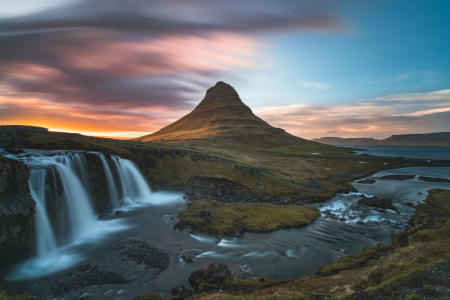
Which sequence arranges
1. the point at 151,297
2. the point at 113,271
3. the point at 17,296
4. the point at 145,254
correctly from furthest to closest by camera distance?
the point at 145,254 → the point at 113,271 → the point at 151,297 → the point at 17,296

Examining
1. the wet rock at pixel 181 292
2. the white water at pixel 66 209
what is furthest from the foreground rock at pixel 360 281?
the white water at pixel 66 209

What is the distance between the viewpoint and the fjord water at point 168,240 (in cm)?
1933

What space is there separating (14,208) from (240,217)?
2558cm

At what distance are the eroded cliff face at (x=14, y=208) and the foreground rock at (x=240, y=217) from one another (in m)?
16.4

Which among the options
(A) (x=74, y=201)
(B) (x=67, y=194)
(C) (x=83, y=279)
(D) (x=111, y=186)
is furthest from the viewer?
(D) (x=111, y=186)

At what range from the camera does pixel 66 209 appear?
29531 millimetres

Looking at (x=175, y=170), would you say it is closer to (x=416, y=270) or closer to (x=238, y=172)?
(x=238, y=172)

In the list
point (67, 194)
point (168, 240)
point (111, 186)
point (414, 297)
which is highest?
point (67, 194)

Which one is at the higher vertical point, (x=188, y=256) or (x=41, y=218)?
(x=41, y=218)

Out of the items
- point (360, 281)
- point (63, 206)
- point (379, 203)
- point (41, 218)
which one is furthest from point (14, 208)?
point (379, 203)

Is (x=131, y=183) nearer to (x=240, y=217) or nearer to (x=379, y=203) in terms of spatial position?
(x=240, y=217)

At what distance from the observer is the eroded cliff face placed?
1991cm

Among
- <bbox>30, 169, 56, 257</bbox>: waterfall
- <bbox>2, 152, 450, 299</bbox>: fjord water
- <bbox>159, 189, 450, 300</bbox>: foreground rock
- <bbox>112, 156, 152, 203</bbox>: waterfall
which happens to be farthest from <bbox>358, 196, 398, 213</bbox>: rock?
<bbox>30, 169, 56, 257</bbox>: waterfall

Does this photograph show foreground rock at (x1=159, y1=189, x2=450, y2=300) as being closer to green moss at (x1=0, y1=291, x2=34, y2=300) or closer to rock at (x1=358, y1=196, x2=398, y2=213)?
green moss at (x1=0, y1=291, x2=34, y2=300)
